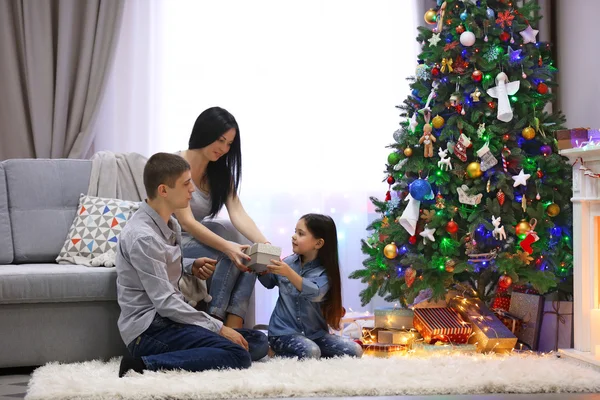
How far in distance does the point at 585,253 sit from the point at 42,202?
103 inches

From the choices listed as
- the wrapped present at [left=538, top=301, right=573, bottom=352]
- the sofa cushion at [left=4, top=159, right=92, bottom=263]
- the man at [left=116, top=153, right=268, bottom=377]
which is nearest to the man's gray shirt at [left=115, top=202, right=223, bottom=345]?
the man at [left=116, top=153, right=268, bottom=377]

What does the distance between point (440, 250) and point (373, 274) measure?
366mm

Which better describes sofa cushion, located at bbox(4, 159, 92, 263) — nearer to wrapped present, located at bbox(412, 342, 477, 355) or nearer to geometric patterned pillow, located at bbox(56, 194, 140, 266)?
geometric patterned pillow, located at bbox(56, 194, 140, 266)

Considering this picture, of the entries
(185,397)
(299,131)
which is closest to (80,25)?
(299,131)

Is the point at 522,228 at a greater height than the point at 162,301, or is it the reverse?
the point at 522,228

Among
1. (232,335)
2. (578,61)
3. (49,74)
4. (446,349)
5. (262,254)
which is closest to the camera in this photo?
(232,335)

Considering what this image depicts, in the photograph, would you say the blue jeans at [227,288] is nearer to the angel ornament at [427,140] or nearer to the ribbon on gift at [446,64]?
the angel ornament at [427,140]

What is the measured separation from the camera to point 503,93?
3779 mm

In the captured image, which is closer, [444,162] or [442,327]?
[442,327]

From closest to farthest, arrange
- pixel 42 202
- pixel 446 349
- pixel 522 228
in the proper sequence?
1. pixel 446 349
2. pixel 522 228
3. pixel 42 202

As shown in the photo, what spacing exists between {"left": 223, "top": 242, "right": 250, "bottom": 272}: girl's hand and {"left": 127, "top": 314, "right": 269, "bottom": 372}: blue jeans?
424 mm

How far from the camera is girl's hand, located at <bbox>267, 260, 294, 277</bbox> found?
10.9 ft

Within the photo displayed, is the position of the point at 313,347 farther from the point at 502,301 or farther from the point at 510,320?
the point at 502,301

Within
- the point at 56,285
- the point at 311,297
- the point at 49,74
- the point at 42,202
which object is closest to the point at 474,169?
the point at 311,297
